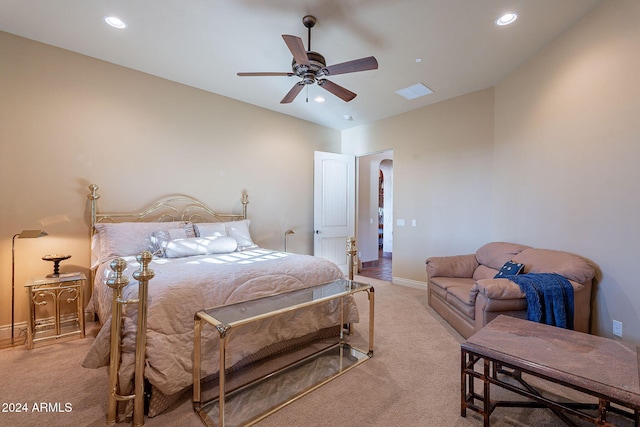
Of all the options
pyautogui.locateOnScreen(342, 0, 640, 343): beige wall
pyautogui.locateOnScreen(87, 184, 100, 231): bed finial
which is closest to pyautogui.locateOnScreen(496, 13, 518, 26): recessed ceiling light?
pyautogui.locateOnScreen(342, 0, 640, 343): beige wall

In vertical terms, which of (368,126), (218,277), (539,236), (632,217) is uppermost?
(368,126)

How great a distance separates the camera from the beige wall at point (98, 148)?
115 inches

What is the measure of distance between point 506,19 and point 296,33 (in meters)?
1.95

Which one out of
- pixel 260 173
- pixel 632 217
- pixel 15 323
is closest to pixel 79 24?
pixel 260 173

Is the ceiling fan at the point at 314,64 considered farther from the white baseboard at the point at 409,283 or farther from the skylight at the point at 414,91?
the white baseboard at the point at 409,283

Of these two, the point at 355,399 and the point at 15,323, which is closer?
the point at 355,399

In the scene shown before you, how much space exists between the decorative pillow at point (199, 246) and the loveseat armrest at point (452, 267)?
254 cm

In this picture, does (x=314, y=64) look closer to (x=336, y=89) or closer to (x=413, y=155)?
(x=336, y=89)

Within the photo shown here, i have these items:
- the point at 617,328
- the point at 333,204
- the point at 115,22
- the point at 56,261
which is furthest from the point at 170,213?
the point at 617,328

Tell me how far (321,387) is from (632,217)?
277 centimetres

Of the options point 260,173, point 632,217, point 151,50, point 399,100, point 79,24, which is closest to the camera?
point 632,217

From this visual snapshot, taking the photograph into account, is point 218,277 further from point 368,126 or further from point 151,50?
point 368,126

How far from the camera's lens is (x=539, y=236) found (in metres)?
A: 3.23

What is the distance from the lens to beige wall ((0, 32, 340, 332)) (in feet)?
9.56
